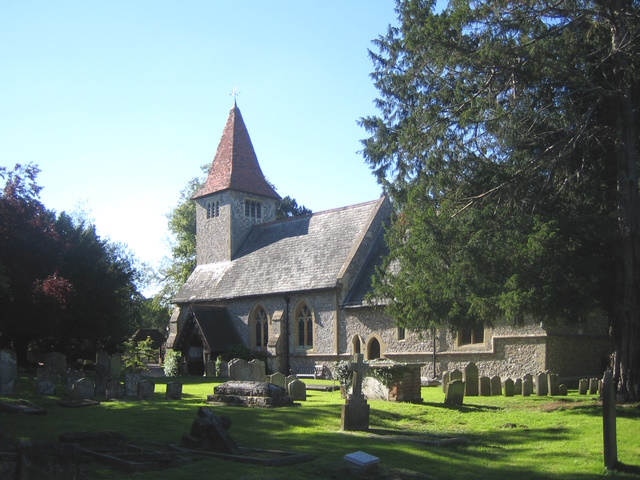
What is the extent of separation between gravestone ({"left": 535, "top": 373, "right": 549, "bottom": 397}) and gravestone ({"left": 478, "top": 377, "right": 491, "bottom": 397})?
1.40 metres

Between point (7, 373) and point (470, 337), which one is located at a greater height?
point (470, 337)

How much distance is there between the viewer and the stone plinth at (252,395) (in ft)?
52.3

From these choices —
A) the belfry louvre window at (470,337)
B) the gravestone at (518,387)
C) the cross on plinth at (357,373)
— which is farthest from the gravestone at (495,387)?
the cross on plinth at (357,373)

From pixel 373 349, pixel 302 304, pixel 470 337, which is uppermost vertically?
pixel 302 304

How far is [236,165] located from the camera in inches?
1550

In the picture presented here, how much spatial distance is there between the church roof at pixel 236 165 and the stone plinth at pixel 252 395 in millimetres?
22773

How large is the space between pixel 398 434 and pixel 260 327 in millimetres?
22455

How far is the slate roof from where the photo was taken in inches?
1237

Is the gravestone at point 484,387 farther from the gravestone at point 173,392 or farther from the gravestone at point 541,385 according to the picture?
the gravestone at point 173,392

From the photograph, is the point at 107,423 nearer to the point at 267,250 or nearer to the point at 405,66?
the point at 405,66

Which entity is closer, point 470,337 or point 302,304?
point 470,337

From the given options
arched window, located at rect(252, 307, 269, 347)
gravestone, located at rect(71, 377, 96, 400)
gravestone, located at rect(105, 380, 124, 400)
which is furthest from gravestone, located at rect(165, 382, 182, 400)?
arched window, located at rect(252, 307, 269, 347)

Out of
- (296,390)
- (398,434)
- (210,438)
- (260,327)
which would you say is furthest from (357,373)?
(260,327)

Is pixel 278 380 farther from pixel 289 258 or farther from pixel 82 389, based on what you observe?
Result: pixel 289 258
